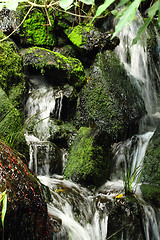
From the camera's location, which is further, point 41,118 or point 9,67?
point 41,118

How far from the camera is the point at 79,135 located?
17.2 ft

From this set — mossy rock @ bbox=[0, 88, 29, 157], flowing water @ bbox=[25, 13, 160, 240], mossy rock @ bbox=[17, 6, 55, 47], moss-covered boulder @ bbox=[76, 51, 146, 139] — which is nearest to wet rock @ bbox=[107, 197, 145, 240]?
flowing water @ bbox=[25, 13, 160, 240]

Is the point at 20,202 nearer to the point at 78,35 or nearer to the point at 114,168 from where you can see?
the point at 114,168

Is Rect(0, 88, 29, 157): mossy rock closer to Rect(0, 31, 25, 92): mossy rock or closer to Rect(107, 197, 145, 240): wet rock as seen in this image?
Rect(0, 31, 25, 92): mossy rock

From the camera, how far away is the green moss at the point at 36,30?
25.4 ft

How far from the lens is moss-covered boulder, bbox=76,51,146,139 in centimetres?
616

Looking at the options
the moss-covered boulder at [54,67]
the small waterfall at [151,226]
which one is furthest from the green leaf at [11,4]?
the moss-covered boulder at [54,67]

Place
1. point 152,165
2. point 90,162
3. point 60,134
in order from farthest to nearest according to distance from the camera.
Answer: point 60,134, point 152,165, point 90,162

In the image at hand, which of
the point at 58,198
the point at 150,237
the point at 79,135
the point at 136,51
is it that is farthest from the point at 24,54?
the point at 150,237

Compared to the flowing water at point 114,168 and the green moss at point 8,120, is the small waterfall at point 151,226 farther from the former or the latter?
the green moss at point 8,120

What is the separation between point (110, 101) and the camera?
6.36 metres

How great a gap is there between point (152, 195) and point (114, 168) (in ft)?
4.92

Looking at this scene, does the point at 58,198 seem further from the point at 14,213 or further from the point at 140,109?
the point at 140,109

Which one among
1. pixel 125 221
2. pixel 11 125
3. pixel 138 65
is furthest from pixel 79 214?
pixel 138 65
